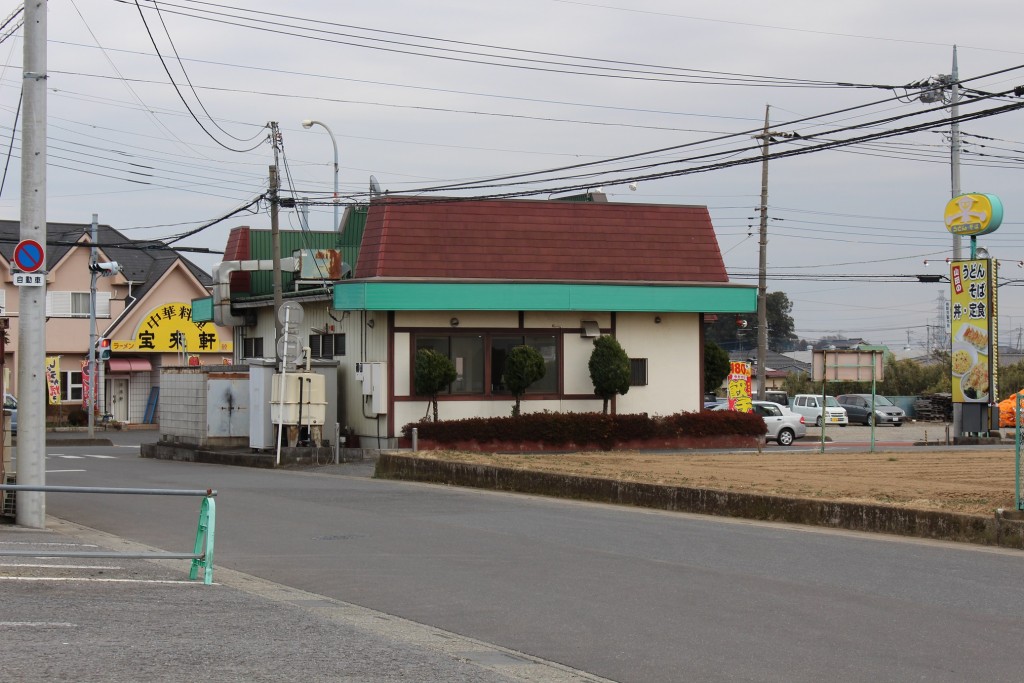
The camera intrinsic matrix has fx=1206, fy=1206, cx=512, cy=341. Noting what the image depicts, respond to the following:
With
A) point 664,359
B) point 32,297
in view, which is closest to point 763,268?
point 664,359

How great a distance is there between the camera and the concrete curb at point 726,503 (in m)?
14.7

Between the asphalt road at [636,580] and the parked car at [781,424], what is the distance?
22436mm

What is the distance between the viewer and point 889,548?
46.4ft

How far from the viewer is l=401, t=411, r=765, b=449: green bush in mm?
31953

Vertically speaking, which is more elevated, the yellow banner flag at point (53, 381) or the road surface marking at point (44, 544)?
the yellow banner flag at point (53, 381)

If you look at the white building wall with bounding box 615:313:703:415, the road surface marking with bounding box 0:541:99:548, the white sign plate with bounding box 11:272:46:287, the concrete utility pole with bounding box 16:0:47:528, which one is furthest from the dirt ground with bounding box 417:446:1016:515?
the white sign plate with bounding box 11:272:46:287

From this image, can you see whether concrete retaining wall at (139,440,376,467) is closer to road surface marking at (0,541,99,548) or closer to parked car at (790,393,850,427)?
road surface marking at (0,541,99,548)

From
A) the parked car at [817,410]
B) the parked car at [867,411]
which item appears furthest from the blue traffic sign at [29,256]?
the parked car at [867,411]

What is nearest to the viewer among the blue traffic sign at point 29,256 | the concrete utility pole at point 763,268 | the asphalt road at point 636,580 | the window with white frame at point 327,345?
the asphalt road at point 636,580

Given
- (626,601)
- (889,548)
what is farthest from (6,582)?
(889,548)

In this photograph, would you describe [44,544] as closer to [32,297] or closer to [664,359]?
[32,297]

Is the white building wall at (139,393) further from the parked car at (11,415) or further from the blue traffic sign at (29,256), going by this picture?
the blue traffic sign at (29,256)

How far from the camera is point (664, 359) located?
36.1 metres

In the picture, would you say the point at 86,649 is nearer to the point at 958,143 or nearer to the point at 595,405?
the point at 595,405
